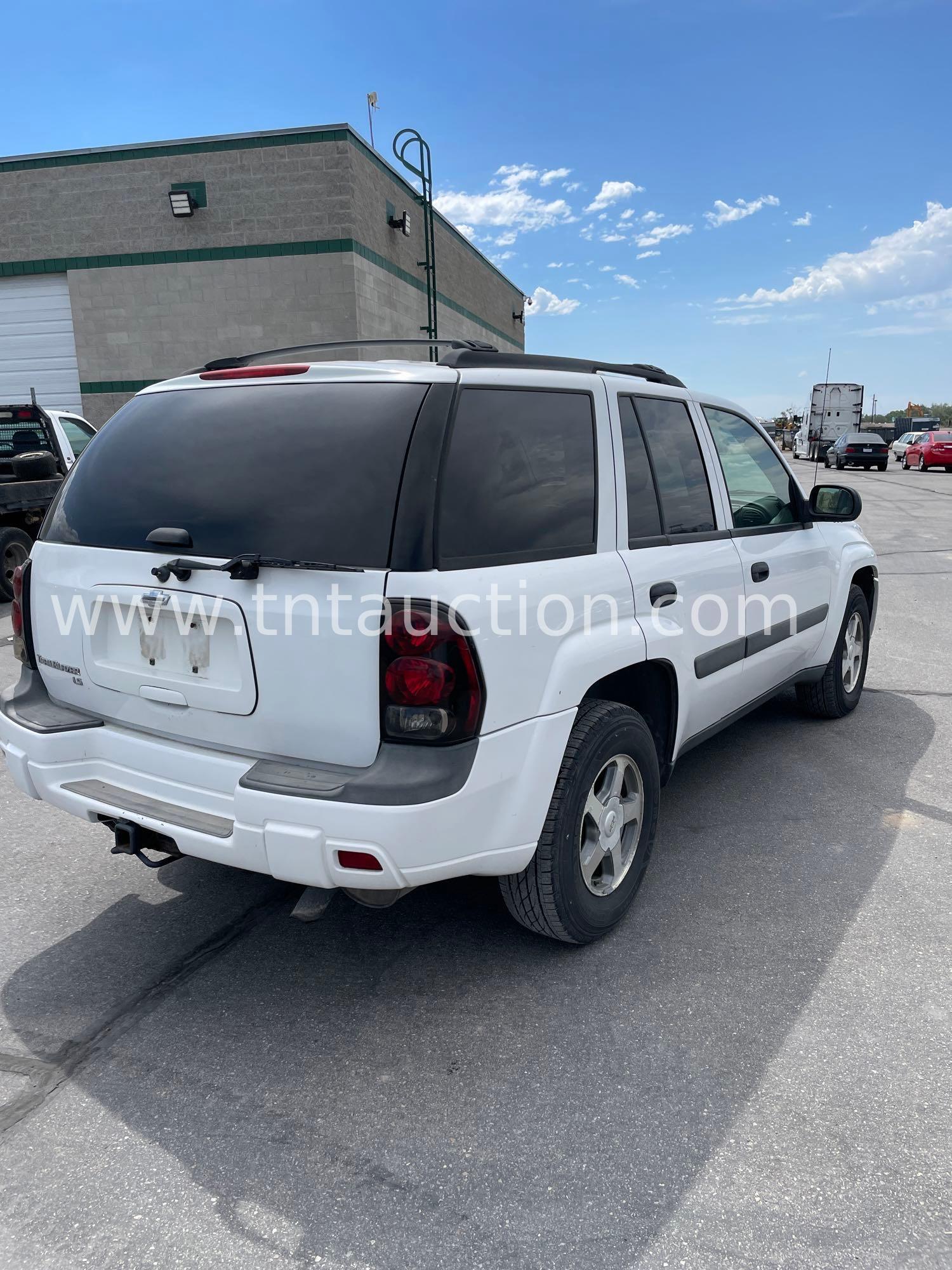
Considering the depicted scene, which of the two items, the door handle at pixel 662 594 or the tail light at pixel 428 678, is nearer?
the tail light at pixel 428 678

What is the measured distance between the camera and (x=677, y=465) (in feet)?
11.7

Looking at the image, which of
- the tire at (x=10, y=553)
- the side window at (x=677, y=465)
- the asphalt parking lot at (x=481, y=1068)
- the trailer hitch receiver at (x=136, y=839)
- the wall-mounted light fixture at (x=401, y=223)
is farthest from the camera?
the wall-mounted light fixture at (x=401, y=223)

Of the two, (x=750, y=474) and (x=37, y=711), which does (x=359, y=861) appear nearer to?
(x=37, y=711)

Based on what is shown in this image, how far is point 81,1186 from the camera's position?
2.05 meters

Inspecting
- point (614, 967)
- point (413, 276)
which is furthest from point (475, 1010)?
point (413, 276)

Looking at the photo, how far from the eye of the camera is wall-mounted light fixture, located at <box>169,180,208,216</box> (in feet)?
57.4

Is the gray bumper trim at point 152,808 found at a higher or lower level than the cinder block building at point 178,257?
lower

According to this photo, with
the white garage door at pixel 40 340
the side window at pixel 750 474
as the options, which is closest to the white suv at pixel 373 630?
the side window at pixel 750 474

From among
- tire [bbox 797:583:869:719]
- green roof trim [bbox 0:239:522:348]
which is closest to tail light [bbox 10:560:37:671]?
tire [bbox 797:583:869:719]

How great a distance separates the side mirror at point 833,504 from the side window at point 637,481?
1.73m

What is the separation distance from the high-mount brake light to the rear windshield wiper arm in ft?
2.01

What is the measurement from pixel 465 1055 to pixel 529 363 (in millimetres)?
2050

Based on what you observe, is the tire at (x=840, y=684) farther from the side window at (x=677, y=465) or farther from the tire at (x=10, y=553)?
the tire at (x=10, y=553)

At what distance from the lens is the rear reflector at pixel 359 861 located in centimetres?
225
